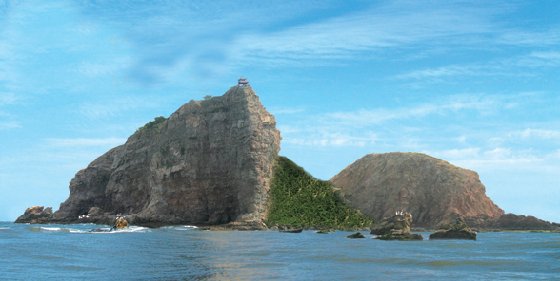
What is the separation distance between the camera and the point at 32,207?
6929 inches

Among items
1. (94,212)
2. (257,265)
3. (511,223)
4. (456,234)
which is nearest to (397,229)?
(456,234)

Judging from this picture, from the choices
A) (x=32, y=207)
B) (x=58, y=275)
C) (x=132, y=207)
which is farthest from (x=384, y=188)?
(x=58, y=275)

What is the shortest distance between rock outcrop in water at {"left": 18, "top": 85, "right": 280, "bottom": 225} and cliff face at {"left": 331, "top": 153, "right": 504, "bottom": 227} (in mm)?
30860

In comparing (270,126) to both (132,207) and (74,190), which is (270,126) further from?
(74,190)

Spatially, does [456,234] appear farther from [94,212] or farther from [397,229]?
[94,212]

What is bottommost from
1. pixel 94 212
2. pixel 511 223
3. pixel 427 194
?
pixel 511 223

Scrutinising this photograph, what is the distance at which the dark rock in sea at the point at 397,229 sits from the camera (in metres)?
78.9

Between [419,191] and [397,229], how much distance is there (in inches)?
2819

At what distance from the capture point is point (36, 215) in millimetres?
171125

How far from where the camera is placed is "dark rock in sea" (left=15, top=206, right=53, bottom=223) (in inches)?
6560

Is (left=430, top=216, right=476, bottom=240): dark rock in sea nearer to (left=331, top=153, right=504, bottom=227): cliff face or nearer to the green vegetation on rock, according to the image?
the green vegetation on rock

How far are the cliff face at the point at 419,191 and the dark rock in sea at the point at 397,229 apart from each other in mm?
60119

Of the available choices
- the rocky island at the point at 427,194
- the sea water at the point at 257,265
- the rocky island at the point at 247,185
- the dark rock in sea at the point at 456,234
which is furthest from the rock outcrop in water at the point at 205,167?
the sea water at the point at 257,265

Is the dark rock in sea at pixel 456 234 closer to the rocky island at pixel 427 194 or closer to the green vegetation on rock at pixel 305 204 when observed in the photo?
the green vegetation on rock at pixel 305 204
